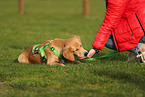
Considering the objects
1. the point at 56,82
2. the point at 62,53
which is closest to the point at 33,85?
the point at 56,82

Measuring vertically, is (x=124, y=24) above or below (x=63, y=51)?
above

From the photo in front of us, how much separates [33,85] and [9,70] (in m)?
1.38

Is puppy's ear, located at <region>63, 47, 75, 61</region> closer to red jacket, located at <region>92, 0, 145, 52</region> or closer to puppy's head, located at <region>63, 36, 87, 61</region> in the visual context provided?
puppy's head, located at <region>63, 36, 87, 61</region>

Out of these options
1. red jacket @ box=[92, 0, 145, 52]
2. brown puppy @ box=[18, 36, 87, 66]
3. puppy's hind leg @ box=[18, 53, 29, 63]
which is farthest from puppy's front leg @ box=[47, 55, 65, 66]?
red jacket @ box=[92, 0, 145, 52]

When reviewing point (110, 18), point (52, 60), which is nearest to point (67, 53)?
point (52, 60)

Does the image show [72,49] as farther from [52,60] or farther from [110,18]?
[110,18]

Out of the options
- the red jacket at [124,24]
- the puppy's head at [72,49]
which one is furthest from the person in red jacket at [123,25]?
the puppy's head at [72,49]

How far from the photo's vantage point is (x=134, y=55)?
6973 millimetres

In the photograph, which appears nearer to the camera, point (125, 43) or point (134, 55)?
point (125, 43)

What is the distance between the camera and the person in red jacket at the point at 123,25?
6.07 m

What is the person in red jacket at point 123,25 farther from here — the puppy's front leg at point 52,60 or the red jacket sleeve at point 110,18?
the puppy's front leg at point 52,60

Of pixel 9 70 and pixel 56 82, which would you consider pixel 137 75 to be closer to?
pixel 56 82

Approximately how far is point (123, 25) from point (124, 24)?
1.3 inches

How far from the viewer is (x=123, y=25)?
252 inches
